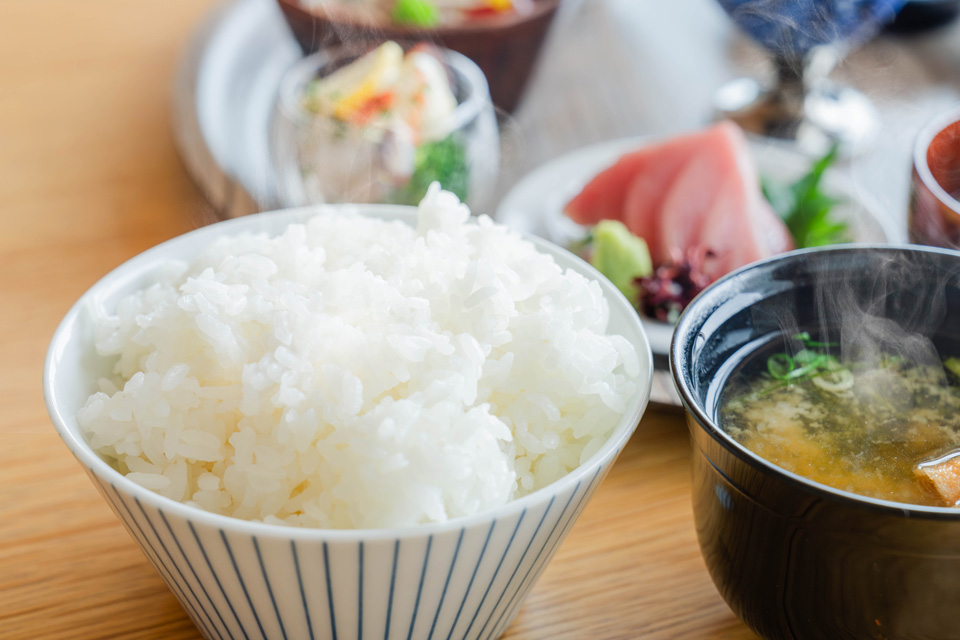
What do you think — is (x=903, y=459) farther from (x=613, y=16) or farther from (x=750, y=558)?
(x=613, y=16)

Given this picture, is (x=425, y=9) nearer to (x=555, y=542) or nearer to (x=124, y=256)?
(x=124, y=256)

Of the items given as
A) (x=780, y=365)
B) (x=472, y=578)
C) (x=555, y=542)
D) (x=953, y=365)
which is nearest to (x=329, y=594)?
(x=472, y=578)

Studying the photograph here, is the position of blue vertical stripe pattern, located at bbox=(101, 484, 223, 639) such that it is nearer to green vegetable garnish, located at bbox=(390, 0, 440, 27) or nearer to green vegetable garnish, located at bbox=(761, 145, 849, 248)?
green vegetable garnish, located at bbox=(761, 145, 849, 248)

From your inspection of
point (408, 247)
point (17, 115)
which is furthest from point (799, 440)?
point (17, 115)

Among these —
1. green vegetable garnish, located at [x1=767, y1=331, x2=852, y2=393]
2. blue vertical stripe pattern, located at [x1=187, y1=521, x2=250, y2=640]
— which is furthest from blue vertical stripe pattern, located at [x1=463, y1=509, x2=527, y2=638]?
green vegetable garnish, located at [x1=767, y1=331, x2=852, y2=393]

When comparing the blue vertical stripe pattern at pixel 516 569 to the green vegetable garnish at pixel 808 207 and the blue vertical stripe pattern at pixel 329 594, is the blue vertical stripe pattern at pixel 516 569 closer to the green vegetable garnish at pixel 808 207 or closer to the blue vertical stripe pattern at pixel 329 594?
the blue vertical stripe pattern at pixel 329 594
